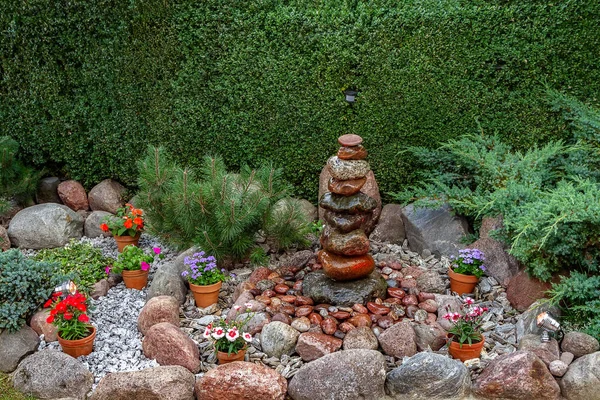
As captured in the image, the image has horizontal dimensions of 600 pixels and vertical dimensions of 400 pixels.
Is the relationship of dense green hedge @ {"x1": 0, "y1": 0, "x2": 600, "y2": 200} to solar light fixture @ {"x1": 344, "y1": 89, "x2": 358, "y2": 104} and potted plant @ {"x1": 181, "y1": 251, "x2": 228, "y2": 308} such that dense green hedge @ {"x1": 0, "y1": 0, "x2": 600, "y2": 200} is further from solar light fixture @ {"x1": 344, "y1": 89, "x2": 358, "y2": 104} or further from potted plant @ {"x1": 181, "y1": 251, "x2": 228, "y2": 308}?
potted plant @ {"x1": 181, "y1": 251, "x2": 228, "y2": 308}

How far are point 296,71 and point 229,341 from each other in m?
3.23

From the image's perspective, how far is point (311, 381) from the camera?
16.3ft

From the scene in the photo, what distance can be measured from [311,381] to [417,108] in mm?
3447

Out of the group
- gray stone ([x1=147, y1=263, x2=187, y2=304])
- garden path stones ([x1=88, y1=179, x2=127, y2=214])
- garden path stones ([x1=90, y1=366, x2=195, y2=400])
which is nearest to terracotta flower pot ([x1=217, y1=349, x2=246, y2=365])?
garden path stones ([x1=90, y1=366, x2=195, y2=400])

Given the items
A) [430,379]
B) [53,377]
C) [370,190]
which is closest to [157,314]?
[53,377]

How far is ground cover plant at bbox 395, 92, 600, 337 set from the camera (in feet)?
17.6

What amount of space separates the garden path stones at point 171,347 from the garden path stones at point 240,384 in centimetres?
29

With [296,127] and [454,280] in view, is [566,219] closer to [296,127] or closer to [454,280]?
[454,280]

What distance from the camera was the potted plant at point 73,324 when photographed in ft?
17.5

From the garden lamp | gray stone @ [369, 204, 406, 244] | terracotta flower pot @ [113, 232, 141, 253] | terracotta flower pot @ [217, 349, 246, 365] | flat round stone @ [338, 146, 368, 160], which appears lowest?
terracotta flower pot @ [113, 232, 141, 253]

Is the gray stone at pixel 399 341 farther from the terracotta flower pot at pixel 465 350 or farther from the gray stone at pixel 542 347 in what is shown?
the gray stone at pixel 542 347

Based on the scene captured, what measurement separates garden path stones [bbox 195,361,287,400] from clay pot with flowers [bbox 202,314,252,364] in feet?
0.63

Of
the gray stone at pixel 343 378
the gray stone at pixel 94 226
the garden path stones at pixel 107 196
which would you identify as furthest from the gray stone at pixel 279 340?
the garden path stones at pixel 107 196

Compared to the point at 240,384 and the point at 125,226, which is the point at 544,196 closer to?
the point at 240,384
